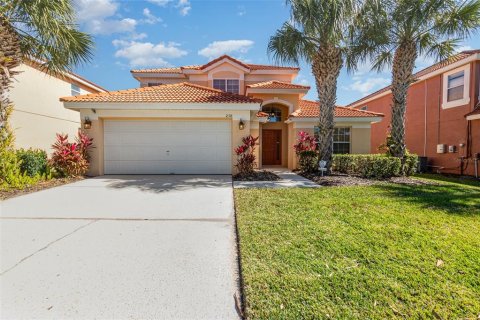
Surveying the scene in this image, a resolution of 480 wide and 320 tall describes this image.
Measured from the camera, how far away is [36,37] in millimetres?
8656

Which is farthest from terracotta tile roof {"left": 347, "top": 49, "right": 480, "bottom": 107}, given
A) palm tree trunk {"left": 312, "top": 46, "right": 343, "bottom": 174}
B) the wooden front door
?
the wooden front door

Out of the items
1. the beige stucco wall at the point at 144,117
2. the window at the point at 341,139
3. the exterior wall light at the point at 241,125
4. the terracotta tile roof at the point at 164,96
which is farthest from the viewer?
the window at the point at 341,139

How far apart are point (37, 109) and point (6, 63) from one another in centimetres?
769

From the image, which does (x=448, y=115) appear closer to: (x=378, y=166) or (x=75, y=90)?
(x=378, y=166)

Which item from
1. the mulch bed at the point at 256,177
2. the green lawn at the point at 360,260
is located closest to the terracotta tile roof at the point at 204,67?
the mulch bed at the point at 256,177

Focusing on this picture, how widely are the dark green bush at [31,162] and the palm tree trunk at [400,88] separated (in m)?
15.0

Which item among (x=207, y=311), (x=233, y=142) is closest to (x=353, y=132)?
(x=233, y=142)

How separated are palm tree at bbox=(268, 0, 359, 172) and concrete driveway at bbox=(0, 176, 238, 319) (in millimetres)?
7951

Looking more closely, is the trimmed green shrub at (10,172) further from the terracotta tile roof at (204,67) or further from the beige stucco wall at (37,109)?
the terracotta tile roof at (204,67)

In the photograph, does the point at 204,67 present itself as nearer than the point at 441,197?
No

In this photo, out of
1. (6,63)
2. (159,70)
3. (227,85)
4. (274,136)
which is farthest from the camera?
(159,70)

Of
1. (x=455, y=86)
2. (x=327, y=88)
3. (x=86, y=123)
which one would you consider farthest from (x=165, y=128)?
(x=455, y=86)

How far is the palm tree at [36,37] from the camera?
7.71 metres

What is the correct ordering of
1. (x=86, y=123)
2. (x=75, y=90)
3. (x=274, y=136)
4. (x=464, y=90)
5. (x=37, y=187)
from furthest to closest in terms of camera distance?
(x=75, y=90)
(x=274, y=136)
(x=464, y=90)
(x=86, y=123)
(x=37, y=187)
